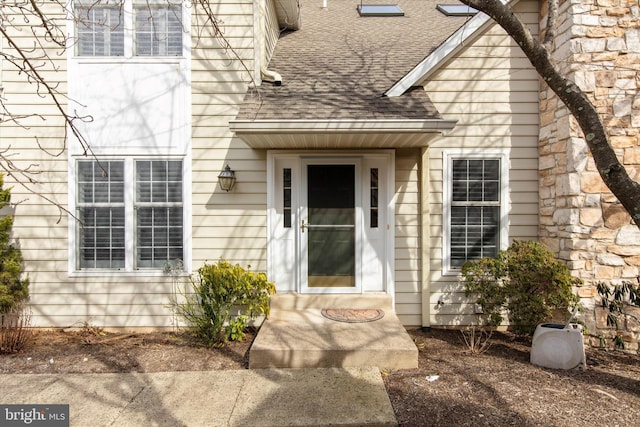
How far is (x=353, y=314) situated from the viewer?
4.83 meters

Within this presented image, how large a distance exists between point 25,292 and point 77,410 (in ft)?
8.44

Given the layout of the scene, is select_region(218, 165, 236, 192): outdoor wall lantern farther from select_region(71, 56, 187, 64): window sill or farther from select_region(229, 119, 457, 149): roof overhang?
select_region(71, 56, 187, 64): window sill

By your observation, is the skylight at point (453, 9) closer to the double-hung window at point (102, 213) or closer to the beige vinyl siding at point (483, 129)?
the beige vinyl siding at point (483, 129)

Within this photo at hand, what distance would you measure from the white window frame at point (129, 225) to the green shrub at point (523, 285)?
12.4ft

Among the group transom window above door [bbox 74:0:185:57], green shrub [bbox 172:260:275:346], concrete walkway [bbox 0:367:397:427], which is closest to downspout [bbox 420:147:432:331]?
concrete walkway [bbox 0:367:397:427]

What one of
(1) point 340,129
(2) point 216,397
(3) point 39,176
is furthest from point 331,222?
(3) point 39,176

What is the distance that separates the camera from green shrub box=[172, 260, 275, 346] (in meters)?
4.51

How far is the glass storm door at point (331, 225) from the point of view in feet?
17.1

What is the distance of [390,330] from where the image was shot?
14.1 feet


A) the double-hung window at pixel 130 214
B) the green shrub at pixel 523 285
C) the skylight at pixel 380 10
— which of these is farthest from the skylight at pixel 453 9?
the double-hung window at pixel 130 214

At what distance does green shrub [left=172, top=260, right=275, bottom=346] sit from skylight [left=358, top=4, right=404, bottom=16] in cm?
604

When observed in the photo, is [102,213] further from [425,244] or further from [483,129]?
[483,129]

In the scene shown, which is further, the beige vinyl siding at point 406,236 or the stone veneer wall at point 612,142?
the beige vinyl siding at point 406,236

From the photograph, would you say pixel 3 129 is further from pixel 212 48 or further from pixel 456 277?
pixel 456 277
